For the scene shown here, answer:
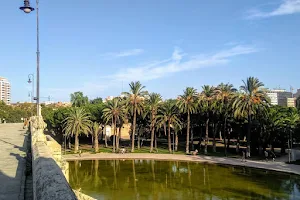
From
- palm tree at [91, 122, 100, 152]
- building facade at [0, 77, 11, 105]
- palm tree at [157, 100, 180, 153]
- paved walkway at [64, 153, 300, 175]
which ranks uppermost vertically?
building facade at [0, 77, 11, 105]

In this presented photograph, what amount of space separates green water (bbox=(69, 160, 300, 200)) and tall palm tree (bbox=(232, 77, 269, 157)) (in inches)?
397

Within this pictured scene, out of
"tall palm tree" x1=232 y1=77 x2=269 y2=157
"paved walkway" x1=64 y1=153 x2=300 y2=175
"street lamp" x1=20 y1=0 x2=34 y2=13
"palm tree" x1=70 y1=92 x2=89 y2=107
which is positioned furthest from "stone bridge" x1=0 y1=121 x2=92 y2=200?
"palm tree" x1=70 y1=92 x2=89 y2=107

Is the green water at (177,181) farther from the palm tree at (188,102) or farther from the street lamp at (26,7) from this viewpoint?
the street lamp at (26,7)

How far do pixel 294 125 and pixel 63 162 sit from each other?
42.6m

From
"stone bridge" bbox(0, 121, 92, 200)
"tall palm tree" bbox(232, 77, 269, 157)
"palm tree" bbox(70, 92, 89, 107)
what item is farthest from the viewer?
"palm tree" bbox(70, 92, 89, 107)

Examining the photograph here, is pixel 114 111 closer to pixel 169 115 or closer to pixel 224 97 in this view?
pixel 169 115

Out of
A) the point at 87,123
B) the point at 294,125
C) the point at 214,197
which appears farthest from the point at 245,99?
the point at 87,123

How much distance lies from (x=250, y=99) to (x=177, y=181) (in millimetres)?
19653

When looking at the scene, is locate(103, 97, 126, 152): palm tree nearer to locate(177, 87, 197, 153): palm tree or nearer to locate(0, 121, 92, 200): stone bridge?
locate(177, 87, 197, 153): palm tree

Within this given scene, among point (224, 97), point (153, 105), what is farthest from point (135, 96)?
point (224, 97)

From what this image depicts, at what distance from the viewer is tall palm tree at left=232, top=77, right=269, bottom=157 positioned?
150 feet

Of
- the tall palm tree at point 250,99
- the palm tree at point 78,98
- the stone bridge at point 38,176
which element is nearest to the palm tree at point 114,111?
the tall palm tree at point 250,99

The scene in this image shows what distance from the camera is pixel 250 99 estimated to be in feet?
150

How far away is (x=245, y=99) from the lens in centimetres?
4612
